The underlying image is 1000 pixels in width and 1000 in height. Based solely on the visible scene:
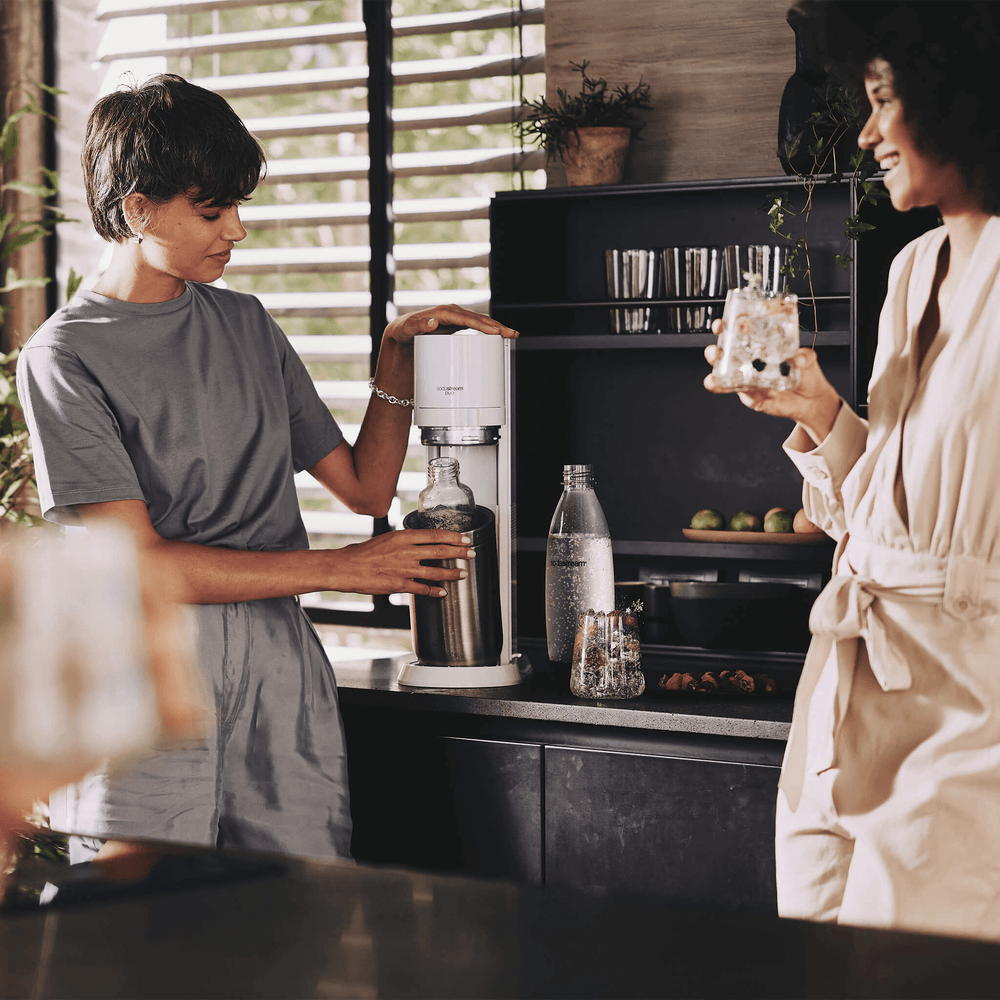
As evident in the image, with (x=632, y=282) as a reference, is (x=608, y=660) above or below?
below

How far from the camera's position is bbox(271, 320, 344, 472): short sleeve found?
1.92 meters

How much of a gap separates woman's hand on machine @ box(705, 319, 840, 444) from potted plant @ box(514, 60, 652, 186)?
144 cm

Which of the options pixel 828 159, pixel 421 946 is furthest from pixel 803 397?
pixel 828 159

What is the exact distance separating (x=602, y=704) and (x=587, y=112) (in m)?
1.31

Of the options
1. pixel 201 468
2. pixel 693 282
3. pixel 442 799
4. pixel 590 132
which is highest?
pixel 590 132

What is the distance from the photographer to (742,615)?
218cm

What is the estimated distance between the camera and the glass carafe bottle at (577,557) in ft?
6.91

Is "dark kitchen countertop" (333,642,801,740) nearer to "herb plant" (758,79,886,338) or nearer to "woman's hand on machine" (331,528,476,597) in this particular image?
"woman's hand on machine" (331,528,476,597)

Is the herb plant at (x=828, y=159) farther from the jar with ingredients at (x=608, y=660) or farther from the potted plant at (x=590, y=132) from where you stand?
the jar with ingredients at (x=608, y=660)

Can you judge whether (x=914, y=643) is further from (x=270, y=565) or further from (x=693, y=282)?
(x=693, y=282)

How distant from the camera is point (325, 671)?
72.4 inches

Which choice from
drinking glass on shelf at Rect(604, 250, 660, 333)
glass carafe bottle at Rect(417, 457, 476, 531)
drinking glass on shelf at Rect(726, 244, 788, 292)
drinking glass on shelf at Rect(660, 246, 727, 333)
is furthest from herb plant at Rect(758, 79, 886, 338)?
glass carafe bottle at Rect(417, 457, 476, 531)

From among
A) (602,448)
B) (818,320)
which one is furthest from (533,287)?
(818,320)

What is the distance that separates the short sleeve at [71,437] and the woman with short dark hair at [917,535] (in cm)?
86
